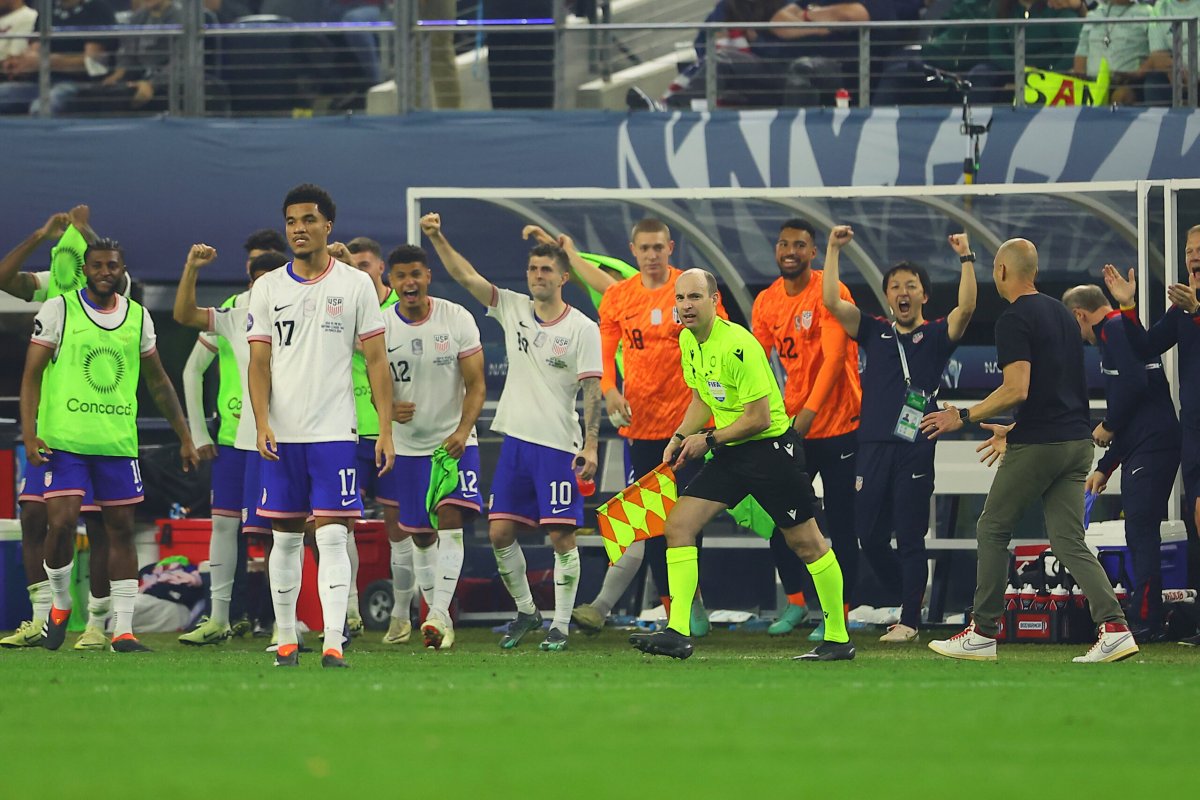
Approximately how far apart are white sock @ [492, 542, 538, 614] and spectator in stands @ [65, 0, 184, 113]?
6745 mm

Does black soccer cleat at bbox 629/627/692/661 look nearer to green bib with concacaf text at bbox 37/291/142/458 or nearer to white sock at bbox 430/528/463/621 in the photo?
white sock at bbox 430/528/463/621

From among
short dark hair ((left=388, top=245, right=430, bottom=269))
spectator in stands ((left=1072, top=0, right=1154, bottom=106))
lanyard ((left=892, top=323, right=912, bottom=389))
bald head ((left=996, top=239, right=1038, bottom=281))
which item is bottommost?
lanyard ((left=892, top=323, right=912, bottom=389))

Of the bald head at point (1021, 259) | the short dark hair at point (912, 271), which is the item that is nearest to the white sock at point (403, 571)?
the short dark hair at point (912, 271)

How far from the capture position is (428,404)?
11.0 m

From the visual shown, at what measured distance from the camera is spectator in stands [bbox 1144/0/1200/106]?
14.4 meters

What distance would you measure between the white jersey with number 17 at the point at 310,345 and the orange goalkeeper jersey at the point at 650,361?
264 cm

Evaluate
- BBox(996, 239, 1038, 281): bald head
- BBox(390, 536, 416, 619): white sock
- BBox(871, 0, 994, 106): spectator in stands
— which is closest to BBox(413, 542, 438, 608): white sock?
BBox(390, 536, 416, 619): white sock

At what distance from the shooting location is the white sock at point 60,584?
33.4ft

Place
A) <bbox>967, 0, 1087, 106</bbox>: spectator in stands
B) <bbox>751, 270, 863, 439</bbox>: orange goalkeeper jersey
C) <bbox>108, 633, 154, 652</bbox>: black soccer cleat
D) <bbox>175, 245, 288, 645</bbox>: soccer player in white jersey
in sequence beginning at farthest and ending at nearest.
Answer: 1. <bbox>967, 0, 1087, 106</bbox>: spectator in stands
2. <bbox>751, 270, 863, 439</bbox>: orange goalkeeper jersey
3. <bbox>175, 245, 288, 645</bbox>: soccer player in white jersey
4. <bbox>108, 633, 154, 652</bbox>: black soccer cleat

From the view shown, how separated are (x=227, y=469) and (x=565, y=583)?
2.09 m

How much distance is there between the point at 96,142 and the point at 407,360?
533 cm

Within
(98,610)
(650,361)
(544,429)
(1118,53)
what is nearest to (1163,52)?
(1118,53)

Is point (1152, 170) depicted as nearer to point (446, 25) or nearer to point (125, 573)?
point (446, 25)

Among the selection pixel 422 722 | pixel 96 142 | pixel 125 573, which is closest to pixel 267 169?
pixel 96 142
